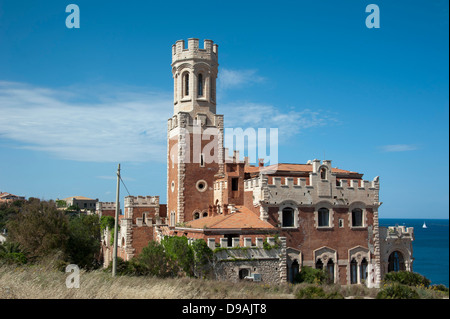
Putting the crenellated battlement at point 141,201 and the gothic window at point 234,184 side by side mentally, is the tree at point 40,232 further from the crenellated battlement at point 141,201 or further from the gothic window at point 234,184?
the gothic window at point 234,184

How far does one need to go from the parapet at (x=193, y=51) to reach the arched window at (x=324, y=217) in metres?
18.1

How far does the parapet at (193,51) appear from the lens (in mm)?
40500

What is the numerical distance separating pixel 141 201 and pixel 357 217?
21.7 m

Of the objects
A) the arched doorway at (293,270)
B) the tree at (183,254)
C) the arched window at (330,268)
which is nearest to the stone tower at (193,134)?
the tree at (183,254)

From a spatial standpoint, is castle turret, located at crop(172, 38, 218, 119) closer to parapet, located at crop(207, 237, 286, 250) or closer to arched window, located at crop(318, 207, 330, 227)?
arched window, located at crop(318, 207, 330, 227)

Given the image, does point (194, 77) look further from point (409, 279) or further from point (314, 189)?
point (409, 279)

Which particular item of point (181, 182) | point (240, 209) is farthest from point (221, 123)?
point (240, 209)

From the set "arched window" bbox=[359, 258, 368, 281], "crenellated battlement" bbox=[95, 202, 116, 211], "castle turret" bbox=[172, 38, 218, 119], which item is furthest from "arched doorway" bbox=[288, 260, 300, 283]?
"crenellated battlement" bbox=[95, 202, 116, 211]

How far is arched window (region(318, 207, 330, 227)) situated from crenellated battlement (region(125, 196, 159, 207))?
17.9 metres

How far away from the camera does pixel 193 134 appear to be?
128 feet

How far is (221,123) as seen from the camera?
4028cm
